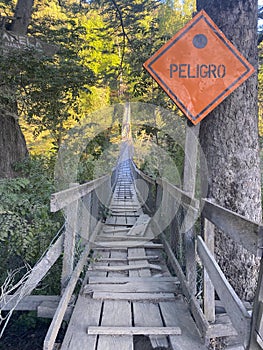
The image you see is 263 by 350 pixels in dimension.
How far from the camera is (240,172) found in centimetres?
234

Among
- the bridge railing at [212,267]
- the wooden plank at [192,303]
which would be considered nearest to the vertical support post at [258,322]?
the bridge railing at [212,267]

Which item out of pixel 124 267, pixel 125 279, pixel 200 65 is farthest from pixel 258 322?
pixel 124 267

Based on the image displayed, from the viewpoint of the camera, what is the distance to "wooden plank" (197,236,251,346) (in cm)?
127

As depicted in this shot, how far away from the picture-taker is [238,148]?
2.34 metres

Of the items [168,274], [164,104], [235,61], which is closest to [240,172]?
[235,61]

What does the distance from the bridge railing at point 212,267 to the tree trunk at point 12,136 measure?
2.56m

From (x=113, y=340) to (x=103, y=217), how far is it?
3306 mm

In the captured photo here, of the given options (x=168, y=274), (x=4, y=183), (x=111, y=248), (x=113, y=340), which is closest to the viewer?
(x=113, y=340)

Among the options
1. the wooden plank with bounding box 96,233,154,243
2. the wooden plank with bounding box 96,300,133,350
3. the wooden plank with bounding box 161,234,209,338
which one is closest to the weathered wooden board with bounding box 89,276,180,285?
the wooden plank with bounding box 161,234,209,338

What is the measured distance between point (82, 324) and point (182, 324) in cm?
66

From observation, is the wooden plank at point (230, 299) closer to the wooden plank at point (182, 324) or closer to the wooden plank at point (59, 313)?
the wooden plank at point (182, 324)

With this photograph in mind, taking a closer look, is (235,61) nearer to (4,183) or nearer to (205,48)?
(205,48)

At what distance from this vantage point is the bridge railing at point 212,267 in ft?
3.91

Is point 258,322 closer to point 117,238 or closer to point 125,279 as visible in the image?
point 125,279
